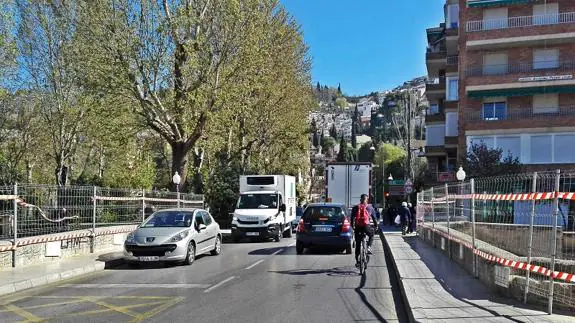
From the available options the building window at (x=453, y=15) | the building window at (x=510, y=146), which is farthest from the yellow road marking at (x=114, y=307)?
the building window at (x=453, y=15)

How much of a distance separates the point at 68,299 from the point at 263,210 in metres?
15.3

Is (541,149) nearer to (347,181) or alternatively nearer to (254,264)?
(347,181)

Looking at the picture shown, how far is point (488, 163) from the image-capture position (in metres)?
38.7

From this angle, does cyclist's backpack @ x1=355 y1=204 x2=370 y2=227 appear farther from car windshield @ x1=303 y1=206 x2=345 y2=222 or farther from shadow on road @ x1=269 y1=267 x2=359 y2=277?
car windshield @ x1=303 y1=206 x2=345 y2=222

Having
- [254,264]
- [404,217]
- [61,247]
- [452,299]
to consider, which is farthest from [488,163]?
[452,299]

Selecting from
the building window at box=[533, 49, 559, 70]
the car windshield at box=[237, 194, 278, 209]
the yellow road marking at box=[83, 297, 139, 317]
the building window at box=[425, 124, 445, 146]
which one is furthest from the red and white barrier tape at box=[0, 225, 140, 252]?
the building window at box=[425, 124, 445, 146]

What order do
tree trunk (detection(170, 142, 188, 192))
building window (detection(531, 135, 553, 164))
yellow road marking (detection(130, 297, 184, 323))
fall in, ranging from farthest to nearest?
1. building window (detection(531, 135, 553, 164))
2. tree trunk (detection(170, 142, 188, 192))
3. yellow road marking (detection(130, 297, 184, 323))

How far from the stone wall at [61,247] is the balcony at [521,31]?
Result: 32.4 meters

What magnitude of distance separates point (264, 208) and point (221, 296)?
50.2 feet

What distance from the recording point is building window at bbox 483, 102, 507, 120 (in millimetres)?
43219

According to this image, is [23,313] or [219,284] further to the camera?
[219,284]

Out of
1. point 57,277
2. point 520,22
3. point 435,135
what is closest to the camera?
point 57,277

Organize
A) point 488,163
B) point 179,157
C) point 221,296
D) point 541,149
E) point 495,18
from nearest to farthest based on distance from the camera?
point 221,296, point 179,157, point 488,163, point 541,149, point 495,18

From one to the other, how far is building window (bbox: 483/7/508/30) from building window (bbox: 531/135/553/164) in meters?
8.75
